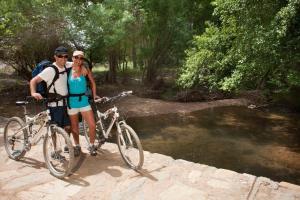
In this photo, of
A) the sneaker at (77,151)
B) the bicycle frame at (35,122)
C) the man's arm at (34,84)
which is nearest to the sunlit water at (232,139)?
the sneaker at (77,151)

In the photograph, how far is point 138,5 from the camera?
17.4 metres

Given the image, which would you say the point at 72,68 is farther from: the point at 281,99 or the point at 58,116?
the point at 281,99

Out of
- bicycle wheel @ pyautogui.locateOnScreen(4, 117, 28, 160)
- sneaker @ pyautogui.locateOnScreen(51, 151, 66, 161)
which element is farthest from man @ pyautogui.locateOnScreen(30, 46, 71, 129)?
bicycle wheel @ pyautogui.locateOnScreen(4, 117, 28, 160)

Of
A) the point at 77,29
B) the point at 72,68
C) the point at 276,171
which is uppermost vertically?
the point at 77,29

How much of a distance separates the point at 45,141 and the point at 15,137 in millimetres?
1024

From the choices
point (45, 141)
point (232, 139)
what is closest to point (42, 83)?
point (45, 141)

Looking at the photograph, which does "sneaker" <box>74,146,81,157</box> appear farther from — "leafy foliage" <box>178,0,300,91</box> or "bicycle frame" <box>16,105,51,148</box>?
"leafy foliage" <box>178,0,300,91</box>

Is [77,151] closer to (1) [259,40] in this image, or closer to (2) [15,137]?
(2) [15,137]

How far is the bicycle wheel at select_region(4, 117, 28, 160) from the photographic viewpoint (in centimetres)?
612

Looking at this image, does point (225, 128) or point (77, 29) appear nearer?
point (225, 128)

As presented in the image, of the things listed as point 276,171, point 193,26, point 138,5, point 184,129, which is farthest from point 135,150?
point 193,26

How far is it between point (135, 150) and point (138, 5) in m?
13.1

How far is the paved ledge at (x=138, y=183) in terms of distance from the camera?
15.6ft

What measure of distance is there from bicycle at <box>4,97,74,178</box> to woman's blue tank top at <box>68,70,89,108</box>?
0.27 metres
